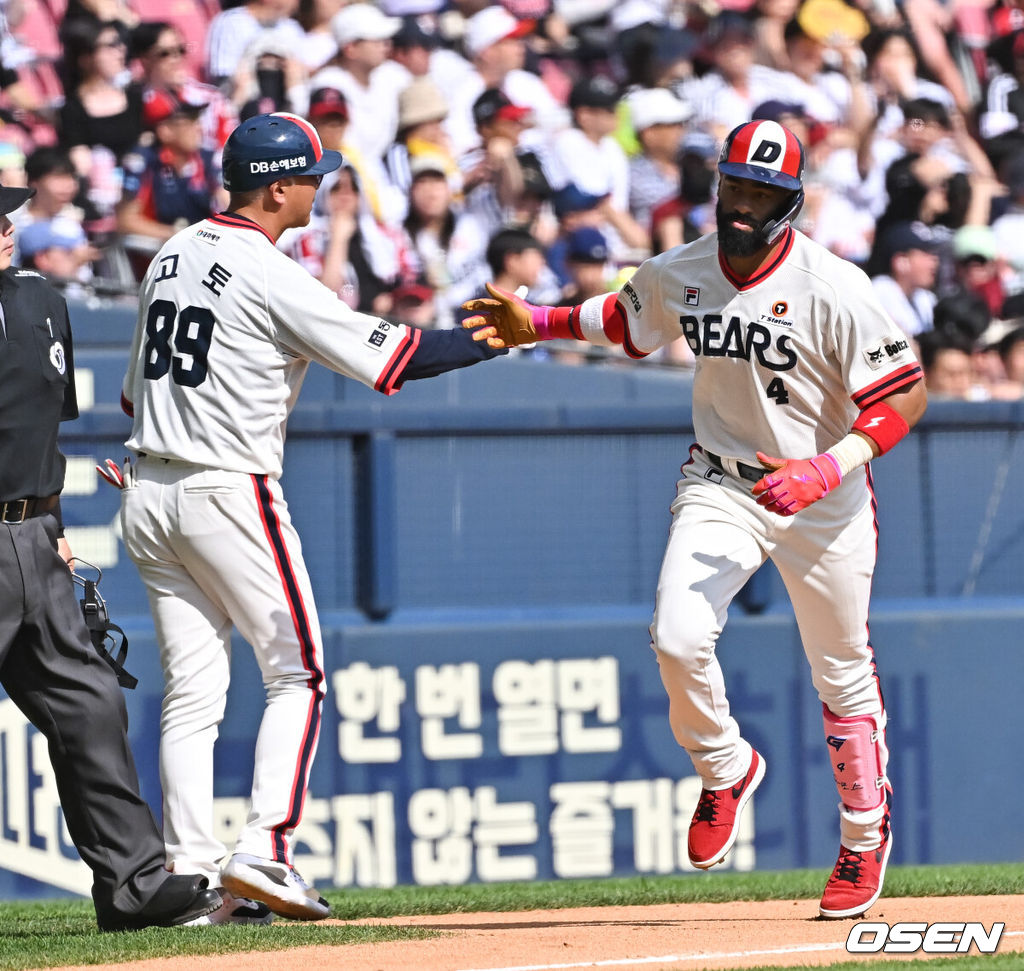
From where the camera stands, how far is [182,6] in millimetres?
10039

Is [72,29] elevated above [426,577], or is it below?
above

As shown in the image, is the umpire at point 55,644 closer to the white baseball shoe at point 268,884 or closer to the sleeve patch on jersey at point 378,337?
the white baseball shoe at point 268,884

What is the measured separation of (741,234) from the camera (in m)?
4.86

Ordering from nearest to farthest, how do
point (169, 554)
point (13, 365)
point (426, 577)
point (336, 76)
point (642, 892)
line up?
1. point (13, 365)
2. point (169, 554)
3. point (642, 892)
4. point (426, 577)
5. point (336, 76)

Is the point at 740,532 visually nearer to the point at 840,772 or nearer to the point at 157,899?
the point at 840,772

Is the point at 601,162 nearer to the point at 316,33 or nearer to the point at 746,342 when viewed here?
the point at 316,33

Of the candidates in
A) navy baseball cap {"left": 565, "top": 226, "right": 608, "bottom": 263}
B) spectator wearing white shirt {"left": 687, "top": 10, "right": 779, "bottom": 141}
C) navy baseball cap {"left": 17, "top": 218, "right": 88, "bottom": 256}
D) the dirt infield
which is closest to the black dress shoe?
the dirt infield

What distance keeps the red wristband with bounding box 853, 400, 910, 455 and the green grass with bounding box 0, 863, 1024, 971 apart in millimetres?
1419

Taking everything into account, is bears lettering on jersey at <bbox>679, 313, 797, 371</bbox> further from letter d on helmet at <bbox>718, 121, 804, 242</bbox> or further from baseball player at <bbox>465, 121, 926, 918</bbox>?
letter d on helmet at <bbox>718, 121, 804, 242</bbox>

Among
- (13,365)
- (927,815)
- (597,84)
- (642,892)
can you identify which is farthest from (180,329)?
(597,84)

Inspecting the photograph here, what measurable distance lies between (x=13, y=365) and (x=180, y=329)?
50 centimetres

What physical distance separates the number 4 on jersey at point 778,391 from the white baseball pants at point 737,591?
0.29 metres

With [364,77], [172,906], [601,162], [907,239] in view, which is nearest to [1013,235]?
[907,239]

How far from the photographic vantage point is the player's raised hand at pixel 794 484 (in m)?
4.57
